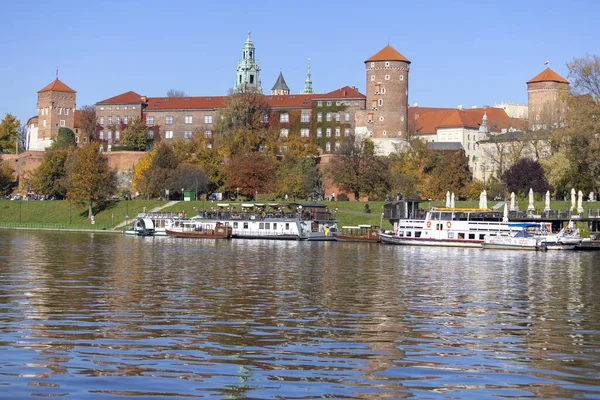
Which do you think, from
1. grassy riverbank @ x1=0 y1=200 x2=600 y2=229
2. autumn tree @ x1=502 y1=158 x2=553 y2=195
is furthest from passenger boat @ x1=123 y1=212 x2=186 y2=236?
autumn tree @ x1=502 y1=158 x2=553 y2=195

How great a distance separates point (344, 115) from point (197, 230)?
47164 mm

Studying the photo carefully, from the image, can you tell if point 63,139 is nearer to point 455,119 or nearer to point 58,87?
point 58,87

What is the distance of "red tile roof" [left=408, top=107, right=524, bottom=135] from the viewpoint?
147 m

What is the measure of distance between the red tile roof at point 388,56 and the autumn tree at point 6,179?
45020 mm

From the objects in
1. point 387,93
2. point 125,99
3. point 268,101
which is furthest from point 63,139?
point 387,93

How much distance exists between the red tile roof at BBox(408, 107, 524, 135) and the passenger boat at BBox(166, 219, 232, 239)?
72458 millimetres

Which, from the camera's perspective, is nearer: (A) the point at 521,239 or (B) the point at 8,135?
(A) the point at 521,239

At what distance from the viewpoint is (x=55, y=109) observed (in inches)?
5610

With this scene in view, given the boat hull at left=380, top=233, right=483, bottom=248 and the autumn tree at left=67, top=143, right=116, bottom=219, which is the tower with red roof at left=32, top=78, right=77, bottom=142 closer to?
the autumn tree at left=67, top=143, right=116, bottom=219

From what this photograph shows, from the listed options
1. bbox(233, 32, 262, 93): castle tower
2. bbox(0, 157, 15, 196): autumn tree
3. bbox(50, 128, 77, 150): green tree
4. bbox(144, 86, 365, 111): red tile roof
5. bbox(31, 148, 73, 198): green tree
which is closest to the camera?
bbox(31, 148, 73, 198): green tree

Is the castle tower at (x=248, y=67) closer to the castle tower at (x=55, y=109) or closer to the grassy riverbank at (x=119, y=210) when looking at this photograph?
the castle tower at (x=55, y=109)

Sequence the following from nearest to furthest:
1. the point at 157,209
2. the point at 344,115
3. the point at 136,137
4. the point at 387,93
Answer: the point at 157,209, the point at 387,93, the point at 344,115, the point at 136,137

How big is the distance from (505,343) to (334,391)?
656 cm

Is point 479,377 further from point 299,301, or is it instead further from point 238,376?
point 299,301
